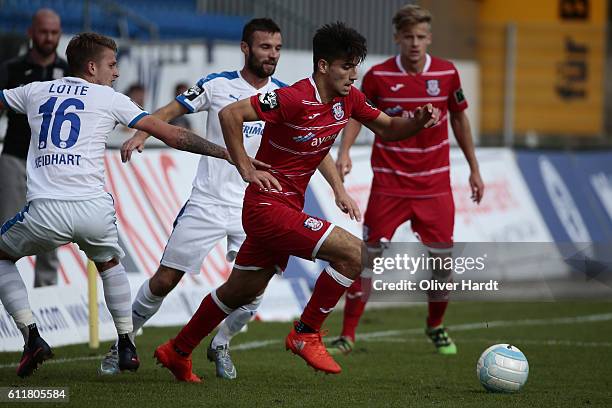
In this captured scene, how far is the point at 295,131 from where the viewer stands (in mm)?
7273

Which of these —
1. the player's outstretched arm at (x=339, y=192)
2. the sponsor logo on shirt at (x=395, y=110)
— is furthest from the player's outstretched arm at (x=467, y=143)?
the player's outstretched arm at (x=339, y=192)

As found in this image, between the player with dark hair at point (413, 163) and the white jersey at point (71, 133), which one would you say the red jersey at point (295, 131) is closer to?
the white jersey at point (71, 133)

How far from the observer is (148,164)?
1178 cm

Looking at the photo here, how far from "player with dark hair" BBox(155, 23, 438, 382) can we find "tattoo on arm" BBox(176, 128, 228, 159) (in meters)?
0.09

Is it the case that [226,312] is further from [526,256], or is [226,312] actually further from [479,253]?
[526,256]

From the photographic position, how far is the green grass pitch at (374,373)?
709cm

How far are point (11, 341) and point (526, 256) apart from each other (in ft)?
26.3

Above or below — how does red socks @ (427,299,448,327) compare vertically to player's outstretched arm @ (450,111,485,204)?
below

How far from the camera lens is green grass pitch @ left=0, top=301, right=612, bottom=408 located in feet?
23.2

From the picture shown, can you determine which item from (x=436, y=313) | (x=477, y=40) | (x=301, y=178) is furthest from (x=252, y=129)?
(x=477, y=40)

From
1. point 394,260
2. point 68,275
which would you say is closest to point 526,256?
point 394,260

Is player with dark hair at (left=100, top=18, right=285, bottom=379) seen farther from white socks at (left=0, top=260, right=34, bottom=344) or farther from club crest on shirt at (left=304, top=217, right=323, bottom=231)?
club crest on shirt at (left=304, top=217, right=323, bottom=231)

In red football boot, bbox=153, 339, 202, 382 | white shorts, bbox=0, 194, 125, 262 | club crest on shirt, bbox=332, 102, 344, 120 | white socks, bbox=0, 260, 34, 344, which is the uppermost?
club crest on shirt, bbox=332, 102, 344, 120

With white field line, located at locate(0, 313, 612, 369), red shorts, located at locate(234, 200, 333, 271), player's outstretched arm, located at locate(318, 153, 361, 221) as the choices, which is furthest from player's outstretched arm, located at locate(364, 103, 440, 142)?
white field line, located at locate(0, 313, 612, 369)
